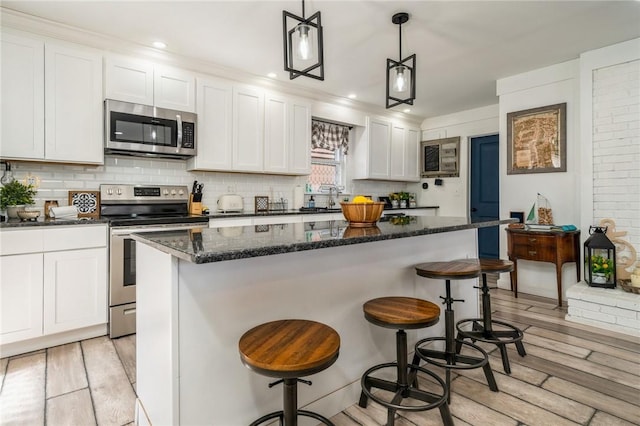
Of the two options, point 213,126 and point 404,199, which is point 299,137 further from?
point 404,199

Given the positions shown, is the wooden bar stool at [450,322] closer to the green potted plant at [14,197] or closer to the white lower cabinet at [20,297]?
the white lower cabinet at [20,297]

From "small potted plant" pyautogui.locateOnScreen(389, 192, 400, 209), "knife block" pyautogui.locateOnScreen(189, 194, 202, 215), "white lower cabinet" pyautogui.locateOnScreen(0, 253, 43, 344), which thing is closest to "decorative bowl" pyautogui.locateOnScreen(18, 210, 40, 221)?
"white lower cabinet" pyautogui.locateOnScreen(0, 253, 43, 344)

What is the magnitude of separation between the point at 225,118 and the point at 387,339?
2941 millimetres

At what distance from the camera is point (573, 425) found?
5.41 ft

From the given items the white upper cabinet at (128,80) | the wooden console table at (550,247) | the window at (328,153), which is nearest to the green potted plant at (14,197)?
the white upper cabinet at (128,80)

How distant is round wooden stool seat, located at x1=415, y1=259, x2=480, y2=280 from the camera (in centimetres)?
187

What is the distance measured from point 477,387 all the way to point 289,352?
4.84 ft

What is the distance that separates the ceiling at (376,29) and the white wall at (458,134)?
134 cm

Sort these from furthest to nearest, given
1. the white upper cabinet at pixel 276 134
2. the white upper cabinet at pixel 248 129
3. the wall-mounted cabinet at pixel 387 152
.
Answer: the wall-mounted cabinet at pixel 387 152
the white upper cabinet at pixel 276 134
the white upper cabinet at pixel 248 129

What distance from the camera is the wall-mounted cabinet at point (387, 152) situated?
5.35 meters

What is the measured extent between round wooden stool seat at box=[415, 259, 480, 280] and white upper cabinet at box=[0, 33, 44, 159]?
3150 mm

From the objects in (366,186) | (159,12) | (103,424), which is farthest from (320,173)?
(103,424)

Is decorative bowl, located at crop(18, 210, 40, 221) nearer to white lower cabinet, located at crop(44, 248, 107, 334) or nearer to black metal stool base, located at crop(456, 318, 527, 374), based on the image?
white lower cabinet, located at crop(44, 248, 107, 334)

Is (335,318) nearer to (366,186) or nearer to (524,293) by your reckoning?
(524,293)
